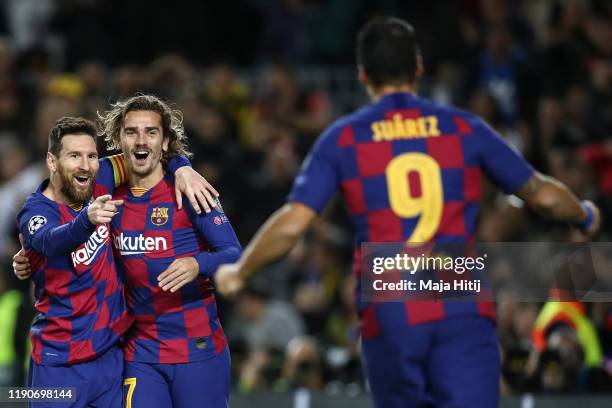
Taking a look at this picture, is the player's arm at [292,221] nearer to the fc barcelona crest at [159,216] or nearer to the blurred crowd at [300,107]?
the fc barcelona crest at [159,216]

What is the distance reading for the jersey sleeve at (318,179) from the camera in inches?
215

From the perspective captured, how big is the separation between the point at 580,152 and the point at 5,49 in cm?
642

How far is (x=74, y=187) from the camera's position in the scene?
625 centimetres

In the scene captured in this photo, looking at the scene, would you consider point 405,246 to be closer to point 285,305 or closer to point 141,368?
point 141,368

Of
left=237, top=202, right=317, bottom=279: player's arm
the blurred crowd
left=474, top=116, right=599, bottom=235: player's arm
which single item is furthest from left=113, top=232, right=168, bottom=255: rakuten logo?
the blurred crowd

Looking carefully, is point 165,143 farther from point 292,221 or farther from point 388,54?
point 388,54

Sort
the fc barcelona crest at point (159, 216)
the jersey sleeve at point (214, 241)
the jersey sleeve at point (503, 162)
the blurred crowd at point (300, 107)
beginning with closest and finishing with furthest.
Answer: the jersey sleeve at point (503, 162) < the jersey sleeve at point (214, 241) < the fc barcelona crest at point (159, 216) < the blurred crowd at point (300, 107)

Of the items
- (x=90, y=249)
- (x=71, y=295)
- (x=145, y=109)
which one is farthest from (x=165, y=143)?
(x=71, y=295)

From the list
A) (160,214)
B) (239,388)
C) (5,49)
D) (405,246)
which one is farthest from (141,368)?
(5,49)

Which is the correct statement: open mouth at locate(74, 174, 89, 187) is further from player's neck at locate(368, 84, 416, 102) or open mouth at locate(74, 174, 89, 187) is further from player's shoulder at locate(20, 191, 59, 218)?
player's neck at locate(368, 84, 416, 102)

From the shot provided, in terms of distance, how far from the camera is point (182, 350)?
20.6 feet

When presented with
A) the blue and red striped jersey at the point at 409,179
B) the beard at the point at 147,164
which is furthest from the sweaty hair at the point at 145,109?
the blue and red striped jersey at the point at 409,179

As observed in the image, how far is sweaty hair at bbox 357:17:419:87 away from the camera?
5.62 metres

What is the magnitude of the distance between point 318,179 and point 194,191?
0.94 m
